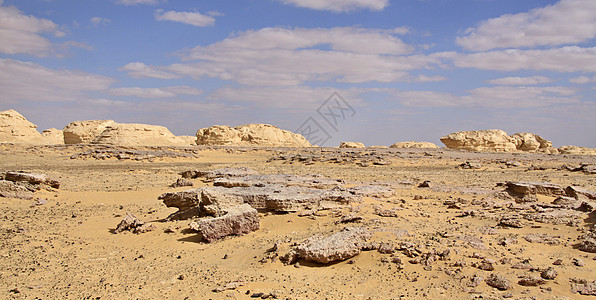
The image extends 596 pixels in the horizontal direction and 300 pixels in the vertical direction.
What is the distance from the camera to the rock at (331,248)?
4.50 m

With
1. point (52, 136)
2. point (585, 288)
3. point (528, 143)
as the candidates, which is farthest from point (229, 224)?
point (52, 136)

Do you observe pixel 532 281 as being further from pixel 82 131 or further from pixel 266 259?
pixel 82 131

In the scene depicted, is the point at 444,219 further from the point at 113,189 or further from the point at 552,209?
the point at 113,189

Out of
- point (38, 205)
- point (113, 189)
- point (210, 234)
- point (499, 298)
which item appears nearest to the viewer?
point (499, 298)

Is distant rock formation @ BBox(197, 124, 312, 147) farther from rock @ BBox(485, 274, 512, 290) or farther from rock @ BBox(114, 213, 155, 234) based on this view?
rock @ BBox(485, 274, 512, 290)

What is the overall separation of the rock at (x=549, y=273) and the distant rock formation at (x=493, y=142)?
116ft

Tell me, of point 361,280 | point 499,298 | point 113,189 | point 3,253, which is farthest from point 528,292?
point 113,189

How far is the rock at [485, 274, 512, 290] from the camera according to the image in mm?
3738

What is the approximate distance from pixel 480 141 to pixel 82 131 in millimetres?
40509

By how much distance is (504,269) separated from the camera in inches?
162

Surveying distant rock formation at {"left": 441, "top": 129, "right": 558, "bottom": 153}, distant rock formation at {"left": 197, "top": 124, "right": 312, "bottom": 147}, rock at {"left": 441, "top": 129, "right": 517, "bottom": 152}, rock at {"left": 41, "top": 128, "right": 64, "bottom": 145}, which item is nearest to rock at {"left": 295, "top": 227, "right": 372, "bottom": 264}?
distant rock formation at {"left": 441, "top": 129, "right": 558, "bottom": 153}

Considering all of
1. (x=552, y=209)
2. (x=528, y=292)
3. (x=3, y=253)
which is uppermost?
(x=552, y=209)

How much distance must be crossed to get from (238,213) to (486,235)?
11.9ft

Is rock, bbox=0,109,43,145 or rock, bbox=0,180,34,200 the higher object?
rock, bbox=0,109,43,145
